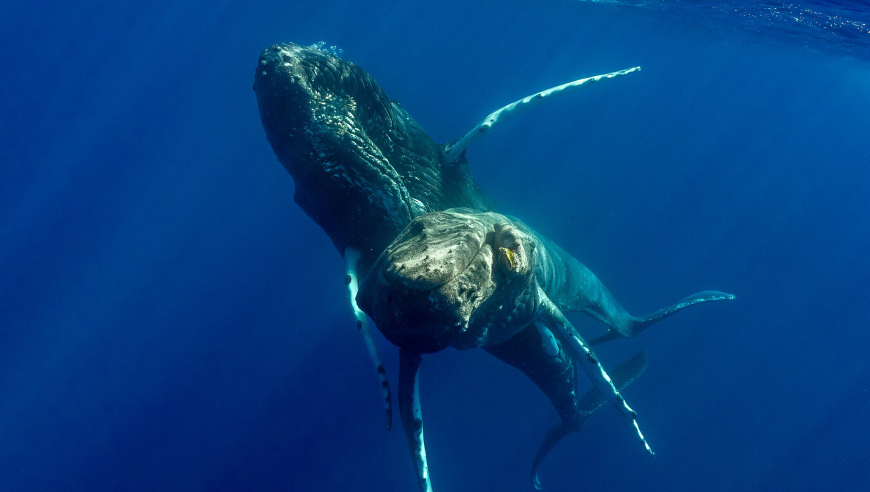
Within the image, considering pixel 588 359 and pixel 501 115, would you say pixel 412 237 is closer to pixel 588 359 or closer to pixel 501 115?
pixel 588 359

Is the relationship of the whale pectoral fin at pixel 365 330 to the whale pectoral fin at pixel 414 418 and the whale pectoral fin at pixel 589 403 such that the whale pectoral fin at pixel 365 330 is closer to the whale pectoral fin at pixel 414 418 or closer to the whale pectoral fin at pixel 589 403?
the whale pectoral fin at pixel 414 418

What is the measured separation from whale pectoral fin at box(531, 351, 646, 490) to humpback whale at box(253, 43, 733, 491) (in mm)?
1118

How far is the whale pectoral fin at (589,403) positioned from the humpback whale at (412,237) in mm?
1118

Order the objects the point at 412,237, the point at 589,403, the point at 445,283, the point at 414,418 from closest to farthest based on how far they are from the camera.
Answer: the point at 445,283
the point at 412,237
the point at 414,418
the point at 589,403

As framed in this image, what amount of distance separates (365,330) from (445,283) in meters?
2.91

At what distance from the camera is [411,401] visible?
17.3ft

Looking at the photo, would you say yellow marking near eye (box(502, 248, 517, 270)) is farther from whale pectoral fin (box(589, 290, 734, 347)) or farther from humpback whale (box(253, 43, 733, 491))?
whale pectoral fin (box(589, 290, 734, 347))

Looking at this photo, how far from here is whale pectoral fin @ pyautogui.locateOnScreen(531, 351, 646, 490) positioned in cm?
933

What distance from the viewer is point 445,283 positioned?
284 cm

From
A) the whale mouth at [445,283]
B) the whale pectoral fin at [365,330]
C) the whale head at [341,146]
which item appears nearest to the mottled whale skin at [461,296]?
the whale mouth at [445,283]

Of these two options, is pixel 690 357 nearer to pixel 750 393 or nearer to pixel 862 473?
pixel 750 393

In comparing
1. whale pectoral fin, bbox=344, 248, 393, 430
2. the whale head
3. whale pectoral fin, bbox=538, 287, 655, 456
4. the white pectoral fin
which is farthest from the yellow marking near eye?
the white pectoral fin

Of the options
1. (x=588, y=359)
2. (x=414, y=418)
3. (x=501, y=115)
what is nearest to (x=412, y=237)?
(x=414, y=418)

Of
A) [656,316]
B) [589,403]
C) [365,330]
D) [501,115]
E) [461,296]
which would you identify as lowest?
[589,403]
